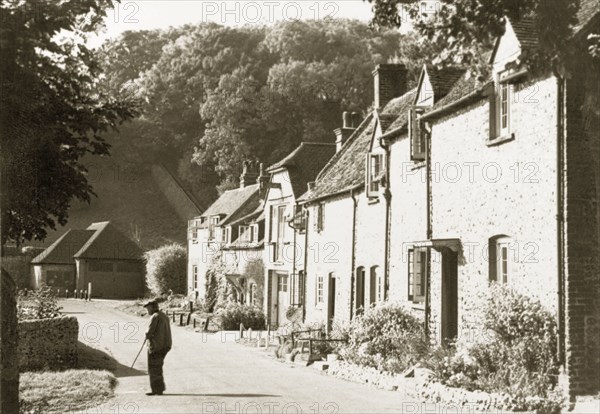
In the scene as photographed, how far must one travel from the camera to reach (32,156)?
10.2 metres

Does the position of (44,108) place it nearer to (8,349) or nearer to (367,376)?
(8,349)

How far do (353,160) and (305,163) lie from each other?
21.8ft

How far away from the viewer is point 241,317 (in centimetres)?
3538

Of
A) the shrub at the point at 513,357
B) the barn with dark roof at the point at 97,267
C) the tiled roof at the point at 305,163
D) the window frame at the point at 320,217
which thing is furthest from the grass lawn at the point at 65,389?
the barn with dark roof at the point at 97,267

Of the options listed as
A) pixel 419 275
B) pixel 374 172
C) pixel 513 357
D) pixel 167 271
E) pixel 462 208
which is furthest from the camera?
pixel 167 271

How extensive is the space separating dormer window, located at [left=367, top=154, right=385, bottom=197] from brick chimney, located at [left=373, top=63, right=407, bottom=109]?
5.38m

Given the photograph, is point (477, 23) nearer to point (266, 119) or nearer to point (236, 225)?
point (236, 225)

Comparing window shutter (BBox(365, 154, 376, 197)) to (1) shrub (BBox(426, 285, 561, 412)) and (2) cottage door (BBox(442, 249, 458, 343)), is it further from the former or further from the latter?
(1) shrub (BBox(426, 285, 561, 412))

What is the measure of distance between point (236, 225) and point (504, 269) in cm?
2935

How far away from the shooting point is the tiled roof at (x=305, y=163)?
34.2 m

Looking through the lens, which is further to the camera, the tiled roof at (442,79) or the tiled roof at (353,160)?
the tiled roof at (353,160)

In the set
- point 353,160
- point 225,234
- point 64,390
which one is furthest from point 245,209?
point 64,390

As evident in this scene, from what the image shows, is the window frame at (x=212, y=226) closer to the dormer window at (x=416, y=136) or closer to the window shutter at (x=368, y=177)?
the window shutter at (x=368, y=177)

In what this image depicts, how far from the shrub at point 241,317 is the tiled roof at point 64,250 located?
33809mm
